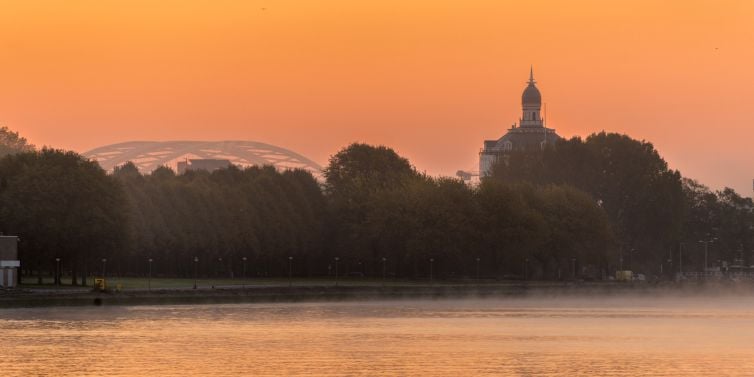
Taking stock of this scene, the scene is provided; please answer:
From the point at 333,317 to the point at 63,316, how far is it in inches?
A: 773

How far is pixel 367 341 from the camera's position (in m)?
108

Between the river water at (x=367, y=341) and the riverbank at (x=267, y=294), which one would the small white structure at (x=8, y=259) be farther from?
the river water at (x=367, y=341)

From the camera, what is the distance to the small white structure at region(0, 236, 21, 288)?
14150 centimetres

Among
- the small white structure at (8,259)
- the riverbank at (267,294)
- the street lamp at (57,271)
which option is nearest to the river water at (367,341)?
the riverbank at (267,294)

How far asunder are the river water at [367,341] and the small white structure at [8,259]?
8199 mm

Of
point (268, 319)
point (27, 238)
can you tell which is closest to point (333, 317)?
point (268, 319)

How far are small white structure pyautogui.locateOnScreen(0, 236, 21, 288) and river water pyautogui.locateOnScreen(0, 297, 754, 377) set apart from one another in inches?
323

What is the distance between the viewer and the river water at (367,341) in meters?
89.6

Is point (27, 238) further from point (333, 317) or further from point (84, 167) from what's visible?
point (333, 317)

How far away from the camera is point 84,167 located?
153750mm

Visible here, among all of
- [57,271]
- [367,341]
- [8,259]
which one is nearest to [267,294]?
[57,271]

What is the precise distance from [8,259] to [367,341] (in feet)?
144

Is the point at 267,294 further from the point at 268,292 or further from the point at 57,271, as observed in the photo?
the point at 57,271

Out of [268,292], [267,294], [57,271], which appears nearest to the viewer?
[267,294]
